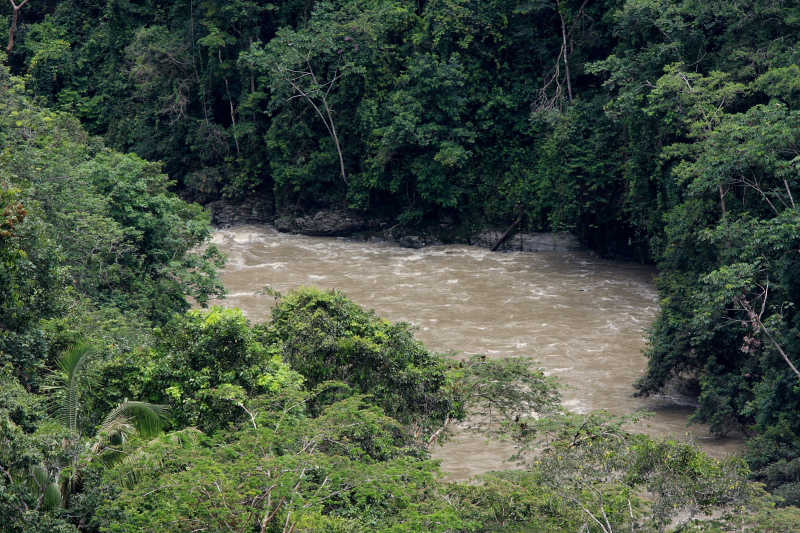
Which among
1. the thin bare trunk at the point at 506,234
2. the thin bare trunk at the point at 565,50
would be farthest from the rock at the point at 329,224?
the thin bare trunk at the point at 565,50

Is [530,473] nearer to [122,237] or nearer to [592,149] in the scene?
[122,237]

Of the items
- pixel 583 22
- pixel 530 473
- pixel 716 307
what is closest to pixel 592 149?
pixel 583 22

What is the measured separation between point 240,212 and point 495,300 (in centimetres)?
1156

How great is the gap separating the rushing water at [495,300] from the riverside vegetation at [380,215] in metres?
0.82

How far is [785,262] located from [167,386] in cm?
1043

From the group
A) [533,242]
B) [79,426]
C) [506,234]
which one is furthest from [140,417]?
[533,242]

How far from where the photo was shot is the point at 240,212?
33188 millimetres

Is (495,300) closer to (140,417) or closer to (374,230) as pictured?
(374,230)

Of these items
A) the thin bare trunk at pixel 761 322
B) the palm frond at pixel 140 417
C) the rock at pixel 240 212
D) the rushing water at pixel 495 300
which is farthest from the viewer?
the rock at pixel 240 212

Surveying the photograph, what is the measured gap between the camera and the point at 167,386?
1209cm

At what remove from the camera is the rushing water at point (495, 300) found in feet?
64.0

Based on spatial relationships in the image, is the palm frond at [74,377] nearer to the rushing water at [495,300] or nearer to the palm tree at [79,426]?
the palm tree at [79,426]

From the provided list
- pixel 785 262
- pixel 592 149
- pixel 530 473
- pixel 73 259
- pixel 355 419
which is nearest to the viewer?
pixel 355 419

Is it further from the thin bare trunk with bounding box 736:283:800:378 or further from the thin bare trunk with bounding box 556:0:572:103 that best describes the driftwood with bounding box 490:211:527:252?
the thin bare trunk with bounding box 736:283:800:378
